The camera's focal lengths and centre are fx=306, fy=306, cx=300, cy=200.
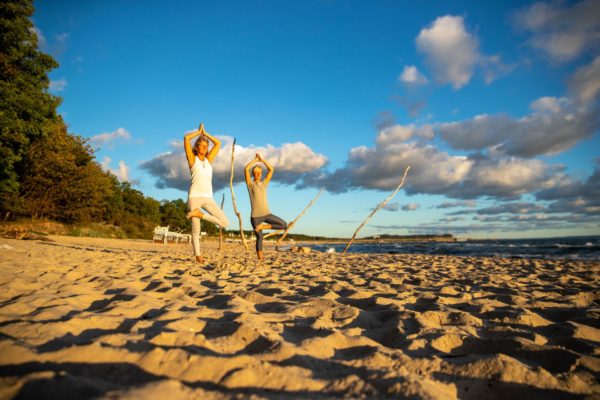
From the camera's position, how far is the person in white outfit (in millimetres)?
5309

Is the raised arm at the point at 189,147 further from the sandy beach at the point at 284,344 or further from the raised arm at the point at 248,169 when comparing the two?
the sandy beach at the point at 284,344

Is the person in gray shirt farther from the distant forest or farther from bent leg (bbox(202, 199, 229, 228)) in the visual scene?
the distant forest

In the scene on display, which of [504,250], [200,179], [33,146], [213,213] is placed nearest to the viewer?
[200,179]

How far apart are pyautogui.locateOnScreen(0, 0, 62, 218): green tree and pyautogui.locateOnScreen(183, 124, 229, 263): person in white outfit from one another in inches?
447

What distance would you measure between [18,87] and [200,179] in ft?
42.7

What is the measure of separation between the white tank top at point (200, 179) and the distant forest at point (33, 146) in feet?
37.9

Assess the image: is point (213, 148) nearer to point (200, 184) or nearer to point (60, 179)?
point (200, 184)

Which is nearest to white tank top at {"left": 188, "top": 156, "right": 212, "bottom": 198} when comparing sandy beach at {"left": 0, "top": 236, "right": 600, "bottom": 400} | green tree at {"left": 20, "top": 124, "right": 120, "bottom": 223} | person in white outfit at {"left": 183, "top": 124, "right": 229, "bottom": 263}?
person in white outfit at {"left": 183, "top": 124, "right": 229, "bottom": 263}

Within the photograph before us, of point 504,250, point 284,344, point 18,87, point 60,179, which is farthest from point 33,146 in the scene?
point 504,250

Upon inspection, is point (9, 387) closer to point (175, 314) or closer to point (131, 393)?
point (131, 393)

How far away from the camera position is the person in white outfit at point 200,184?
531cm

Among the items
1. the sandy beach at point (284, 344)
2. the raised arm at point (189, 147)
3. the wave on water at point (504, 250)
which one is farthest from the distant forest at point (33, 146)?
the wave on water at point (504, 250)

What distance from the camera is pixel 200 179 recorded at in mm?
5398

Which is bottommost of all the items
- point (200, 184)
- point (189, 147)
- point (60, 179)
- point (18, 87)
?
point (200, 184)
